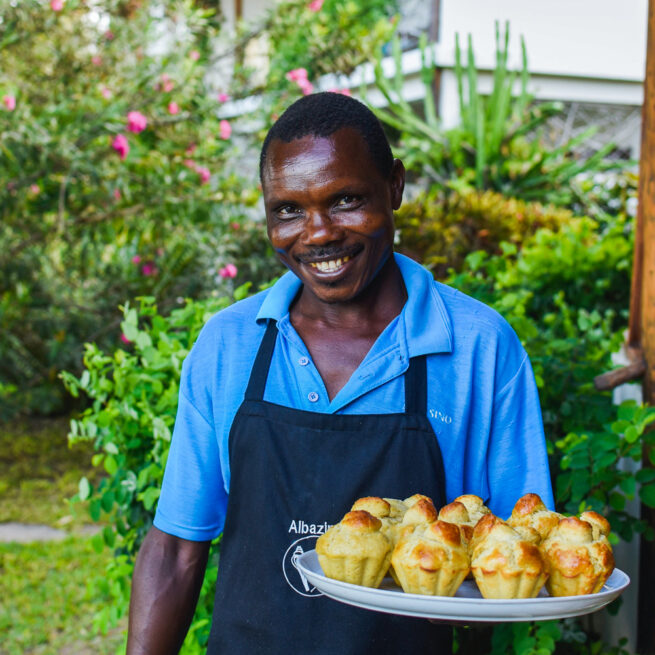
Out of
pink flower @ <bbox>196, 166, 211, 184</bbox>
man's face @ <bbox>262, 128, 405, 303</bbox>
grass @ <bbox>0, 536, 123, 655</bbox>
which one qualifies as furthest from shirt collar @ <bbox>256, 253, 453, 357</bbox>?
pink flower @ <bbox>196, 166, 211, 184</bbox>

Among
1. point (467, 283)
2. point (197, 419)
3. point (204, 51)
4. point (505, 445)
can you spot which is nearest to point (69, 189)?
point (204, 51)

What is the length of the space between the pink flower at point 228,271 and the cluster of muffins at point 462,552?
373cm

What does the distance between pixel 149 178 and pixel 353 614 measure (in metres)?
4.40

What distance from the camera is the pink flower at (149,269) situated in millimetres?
5789

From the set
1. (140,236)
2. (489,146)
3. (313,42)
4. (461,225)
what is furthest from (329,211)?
(489,146)

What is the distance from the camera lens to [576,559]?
4.16ft

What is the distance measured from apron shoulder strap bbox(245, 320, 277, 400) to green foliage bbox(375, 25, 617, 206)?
697 centimetres

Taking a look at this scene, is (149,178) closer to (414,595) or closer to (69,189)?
(69,189)

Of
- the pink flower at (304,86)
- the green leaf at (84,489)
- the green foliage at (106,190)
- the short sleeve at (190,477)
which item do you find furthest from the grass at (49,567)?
the pink flower at (304,86)

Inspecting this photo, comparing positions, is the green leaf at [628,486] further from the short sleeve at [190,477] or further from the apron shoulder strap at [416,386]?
the short sleeve at [190,477]

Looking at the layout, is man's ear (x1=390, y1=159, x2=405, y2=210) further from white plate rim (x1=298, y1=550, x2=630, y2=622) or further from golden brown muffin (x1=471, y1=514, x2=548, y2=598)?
white plate rim (x1=298, y1=550, x2=630, y2=622)

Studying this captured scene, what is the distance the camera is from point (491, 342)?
5.36ft

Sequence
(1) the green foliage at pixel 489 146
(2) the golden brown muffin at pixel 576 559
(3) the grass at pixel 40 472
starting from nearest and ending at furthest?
(2) the golden brown muffin at pixel 576 559
(3) the grass at pixel 40 472
(1) the green foliage at pixel 489 146

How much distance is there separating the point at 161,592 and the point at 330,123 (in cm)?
108
